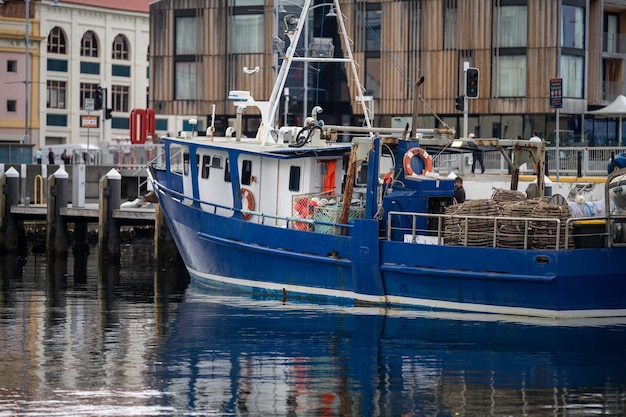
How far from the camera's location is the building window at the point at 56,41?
8611 cm

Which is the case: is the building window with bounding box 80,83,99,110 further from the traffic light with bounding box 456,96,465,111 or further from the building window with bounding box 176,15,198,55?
the traffic light with bounding box 456,96,465,111

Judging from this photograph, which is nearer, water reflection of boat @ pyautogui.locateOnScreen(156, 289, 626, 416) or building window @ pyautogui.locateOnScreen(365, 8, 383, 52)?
water reflection of boat @ pyautogui.locateOnScreen(156, 289, 626, 416)

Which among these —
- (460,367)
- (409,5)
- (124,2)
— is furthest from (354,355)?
(124,2)

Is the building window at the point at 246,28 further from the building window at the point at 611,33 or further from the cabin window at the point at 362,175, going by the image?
the cabin window at the point at 362,175

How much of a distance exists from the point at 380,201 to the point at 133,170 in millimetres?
24031

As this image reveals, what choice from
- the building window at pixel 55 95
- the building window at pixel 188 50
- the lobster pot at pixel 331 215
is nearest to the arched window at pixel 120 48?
the building window at pixel 55 95

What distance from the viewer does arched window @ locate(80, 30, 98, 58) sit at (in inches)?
3457

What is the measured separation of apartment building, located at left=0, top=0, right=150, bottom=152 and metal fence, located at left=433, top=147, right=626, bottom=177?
133 feet

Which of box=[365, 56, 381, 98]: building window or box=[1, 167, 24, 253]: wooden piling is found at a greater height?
box=[365, 56, 381, 98]: building window

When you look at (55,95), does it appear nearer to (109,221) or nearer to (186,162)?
(109,221)

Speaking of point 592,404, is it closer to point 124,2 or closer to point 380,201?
point 380,201

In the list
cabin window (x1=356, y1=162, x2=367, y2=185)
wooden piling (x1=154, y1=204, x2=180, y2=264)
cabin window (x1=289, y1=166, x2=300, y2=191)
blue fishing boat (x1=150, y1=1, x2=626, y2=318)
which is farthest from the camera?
wooden piling (x1=154, y1=204, x2=180, y2=264)

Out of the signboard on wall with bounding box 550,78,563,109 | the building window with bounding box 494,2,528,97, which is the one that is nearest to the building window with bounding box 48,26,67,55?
the building window with bounding box 494,2,528,97

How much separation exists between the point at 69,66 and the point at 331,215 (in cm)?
6080
